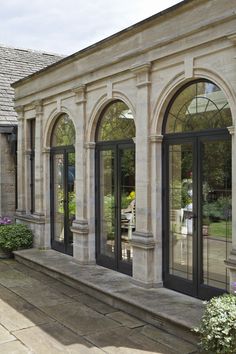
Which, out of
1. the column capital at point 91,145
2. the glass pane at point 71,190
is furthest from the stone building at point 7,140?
the column capital at point 91,145

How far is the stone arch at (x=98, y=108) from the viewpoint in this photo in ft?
23.5

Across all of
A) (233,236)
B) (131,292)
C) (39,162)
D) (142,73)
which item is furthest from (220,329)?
(39,162)

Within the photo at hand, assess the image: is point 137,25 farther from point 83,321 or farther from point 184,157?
point 83,321

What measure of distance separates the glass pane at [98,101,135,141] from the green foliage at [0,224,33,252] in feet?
10.6

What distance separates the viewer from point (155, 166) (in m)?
6.50

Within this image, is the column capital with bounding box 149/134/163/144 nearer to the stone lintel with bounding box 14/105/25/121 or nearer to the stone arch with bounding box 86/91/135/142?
the stone arch with bounding box 86/91/135/142

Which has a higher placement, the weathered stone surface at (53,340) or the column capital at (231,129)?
the column capital at (231,129)

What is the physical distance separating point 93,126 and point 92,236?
6.84ft

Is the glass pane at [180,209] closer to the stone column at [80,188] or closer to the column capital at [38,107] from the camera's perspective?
the stone column at [80,188]

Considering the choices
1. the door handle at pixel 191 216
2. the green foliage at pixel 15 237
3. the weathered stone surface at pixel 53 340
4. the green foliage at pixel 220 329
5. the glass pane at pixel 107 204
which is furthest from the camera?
the green foliage at pixel 15 237

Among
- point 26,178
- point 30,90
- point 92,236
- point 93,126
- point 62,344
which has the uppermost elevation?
point 30,90

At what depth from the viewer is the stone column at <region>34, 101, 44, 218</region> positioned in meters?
9.70

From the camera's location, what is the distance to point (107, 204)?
7.93m

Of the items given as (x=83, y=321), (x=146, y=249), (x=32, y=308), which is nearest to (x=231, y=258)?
(x=146, y=249)
